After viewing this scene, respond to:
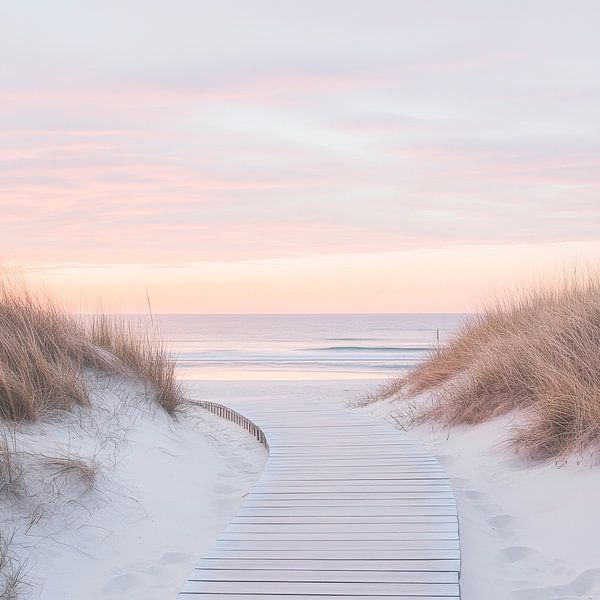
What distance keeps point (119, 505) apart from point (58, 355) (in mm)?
2039

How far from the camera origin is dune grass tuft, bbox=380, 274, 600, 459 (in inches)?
221

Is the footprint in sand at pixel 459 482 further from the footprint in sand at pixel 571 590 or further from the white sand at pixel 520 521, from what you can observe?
the footprint in sand at pixel 571 590

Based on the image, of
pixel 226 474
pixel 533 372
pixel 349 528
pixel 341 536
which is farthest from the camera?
pixel 533 372

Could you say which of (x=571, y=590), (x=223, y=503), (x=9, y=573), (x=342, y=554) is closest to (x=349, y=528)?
(x=342, y=554)

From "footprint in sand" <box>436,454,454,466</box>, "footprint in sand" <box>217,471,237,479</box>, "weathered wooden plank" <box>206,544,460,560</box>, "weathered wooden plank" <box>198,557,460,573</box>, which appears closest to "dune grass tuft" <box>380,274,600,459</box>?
"footprint in sand" <box>436,454,454,466</box>

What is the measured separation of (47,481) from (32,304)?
2.89 meters

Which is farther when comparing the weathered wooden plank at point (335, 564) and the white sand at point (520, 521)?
the white sand at point (520, 521)

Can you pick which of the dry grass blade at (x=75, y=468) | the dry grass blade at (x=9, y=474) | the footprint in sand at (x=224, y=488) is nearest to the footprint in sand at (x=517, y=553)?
the footprint in sand at (x=224, y=488)

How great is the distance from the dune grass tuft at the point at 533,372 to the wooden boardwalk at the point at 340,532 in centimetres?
96

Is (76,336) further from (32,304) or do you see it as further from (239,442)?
(239,442)

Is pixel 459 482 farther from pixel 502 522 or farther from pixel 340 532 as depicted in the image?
pixel 340 532

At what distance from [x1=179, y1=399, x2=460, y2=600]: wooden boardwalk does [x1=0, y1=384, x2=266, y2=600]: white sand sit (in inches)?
15.8

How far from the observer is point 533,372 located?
6.82 meters

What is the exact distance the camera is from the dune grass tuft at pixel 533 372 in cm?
561
